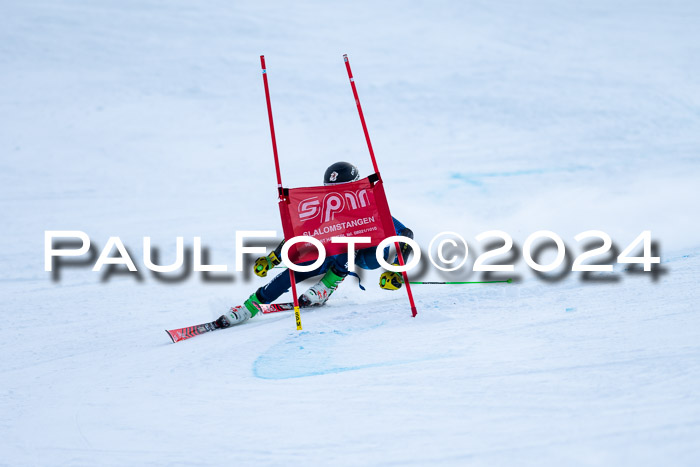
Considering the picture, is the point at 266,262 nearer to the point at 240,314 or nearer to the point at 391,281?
the point at 240,314

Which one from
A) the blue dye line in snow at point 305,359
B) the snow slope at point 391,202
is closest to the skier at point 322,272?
the snow slope at point 391,202

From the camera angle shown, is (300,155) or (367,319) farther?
(300,155)

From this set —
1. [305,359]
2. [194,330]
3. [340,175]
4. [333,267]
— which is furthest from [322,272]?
[305,359]

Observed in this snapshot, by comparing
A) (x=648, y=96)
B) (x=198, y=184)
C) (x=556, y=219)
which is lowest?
(x=556, y=219)

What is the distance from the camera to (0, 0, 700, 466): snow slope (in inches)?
116

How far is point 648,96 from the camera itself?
1526cm

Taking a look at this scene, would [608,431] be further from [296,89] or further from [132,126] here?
[296,89]

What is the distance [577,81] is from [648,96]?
1.80 metres

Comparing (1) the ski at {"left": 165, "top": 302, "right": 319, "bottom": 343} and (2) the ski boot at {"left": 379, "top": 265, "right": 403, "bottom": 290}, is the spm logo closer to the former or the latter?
(2) the ski boot at {"left": 379, "top": 265, "right": 403, "bottom": 290}

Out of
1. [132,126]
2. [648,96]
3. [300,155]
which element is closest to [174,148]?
[132,126]

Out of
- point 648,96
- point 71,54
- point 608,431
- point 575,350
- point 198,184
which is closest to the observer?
point 608,431

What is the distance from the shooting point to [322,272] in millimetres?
5266

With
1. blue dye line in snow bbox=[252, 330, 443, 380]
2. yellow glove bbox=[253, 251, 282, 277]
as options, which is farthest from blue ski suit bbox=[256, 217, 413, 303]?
blue dye line in snow bbox=[252, 330, 443, 380]

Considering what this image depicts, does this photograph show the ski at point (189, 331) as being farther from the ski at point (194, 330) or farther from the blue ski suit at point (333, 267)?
the blue ski suit at point (333, 267)
